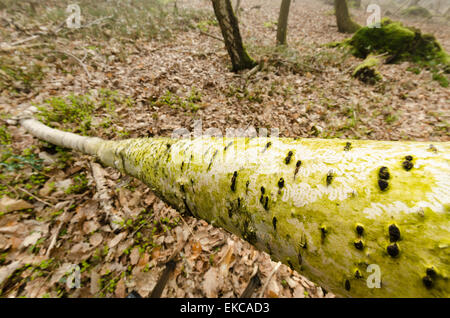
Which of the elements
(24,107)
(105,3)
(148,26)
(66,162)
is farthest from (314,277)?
(105,3)

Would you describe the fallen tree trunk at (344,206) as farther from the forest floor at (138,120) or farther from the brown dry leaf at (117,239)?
the brown dry leaf at (117,239)

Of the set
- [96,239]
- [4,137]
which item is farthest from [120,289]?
[4,137]

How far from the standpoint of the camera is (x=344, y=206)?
0.67 metres

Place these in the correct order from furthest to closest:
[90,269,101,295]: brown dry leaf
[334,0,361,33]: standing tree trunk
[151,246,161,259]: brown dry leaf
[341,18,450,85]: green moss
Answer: [334,0,361,33]: standing tree trunk, [341,18,450,85]: green moss, [151,246,161,259]: brown dry leaf, [90,269,101,295]: brown dry leaf

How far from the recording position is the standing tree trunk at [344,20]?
33.8 ft

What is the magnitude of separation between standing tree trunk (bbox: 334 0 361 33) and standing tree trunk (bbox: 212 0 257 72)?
9.58 m

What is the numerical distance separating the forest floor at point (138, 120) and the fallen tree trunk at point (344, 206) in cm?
143

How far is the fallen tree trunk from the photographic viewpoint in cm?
55

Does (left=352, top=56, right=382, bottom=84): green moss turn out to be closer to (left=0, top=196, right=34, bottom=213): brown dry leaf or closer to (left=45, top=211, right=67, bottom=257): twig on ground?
(left=45, top=211, right=67, bottom=257): twig on ground

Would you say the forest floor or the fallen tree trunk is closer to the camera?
the fallen tree trunk

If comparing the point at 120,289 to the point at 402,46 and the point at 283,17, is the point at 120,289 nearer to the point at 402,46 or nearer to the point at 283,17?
the point at 283,17

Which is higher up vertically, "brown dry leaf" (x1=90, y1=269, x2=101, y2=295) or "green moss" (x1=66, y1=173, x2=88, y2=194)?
"green moss" (x1=66, y1=173, x2=88, y2=194)

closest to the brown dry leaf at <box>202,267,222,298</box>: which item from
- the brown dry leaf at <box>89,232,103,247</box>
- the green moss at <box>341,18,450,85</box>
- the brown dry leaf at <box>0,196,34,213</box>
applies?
the brown dry leaf at <box>89,232,103,247</box>

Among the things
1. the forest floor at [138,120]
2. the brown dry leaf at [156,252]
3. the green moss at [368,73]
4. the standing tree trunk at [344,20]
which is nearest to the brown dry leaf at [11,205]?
the forest floor at [138,120]
